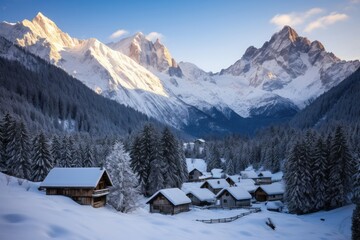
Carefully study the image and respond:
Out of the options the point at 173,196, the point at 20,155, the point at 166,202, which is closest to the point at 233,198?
the point at 173,196

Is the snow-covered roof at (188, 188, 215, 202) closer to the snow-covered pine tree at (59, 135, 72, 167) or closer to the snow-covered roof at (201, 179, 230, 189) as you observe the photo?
the snow-covered roof at (201, 179, 230, 189)

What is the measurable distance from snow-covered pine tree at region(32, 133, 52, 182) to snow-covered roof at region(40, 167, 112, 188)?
2321cm

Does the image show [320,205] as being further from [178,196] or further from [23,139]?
[23,139]

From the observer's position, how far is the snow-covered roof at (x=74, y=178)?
41172mm

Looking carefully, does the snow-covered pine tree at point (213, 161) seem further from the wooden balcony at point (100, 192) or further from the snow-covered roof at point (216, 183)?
the wooden balcony at point (100, 192)

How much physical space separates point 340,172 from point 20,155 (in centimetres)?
6288

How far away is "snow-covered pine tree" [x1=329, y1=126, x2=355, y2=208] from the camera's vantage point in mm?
60938

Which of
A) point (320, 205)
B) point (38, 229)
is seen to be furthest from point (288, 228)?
point (38, 229)

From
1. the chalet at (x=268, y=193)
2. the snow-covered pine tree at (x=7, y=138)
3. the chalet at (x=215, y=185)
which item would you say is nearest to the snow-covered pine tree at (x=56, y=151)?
the snow-covered pine tree at (x=7, y=138)

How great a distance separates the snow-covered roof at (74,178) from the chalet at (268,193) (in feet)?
177

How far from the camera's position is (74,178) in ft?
139

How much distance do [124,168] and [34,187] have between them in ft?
43.5

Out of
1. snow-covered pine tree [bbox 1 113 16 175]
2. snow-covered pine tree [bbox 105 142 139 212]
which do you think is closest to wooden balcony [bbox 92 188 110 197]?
snow-covered pine tree [bbox 105 142 139 212]

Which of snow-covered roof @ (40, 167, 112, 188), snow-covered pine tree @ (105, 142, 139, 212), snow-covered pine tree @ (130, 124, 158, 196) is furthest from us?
snow-covered pine tree @ (130, 124, 158, 196)
